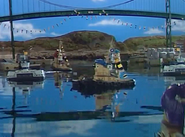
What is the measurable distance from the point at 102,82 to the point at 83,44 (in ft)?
59.1

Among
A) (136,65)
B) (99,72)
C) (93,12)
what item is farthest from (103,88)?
(136,65)

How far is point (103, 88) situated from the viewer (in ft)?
42.2

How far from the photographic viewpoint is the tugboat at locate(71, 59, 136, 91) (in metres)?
12.9

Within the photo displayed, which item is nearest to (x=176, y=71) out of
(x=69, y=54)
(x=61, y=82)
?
(x=61, y=82)

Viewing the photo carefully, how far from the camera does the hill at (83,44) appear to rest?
27500 millimetres

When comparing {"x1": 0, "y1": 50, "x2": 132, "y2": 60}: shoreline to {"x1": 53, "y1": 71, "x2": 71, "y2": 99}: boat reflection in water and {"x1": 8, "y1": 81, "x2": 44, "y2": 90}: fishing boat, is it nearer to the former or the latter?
{"x1": 53, "y1": 71, "x2": 71, "y2": 99}: boat reflection in water

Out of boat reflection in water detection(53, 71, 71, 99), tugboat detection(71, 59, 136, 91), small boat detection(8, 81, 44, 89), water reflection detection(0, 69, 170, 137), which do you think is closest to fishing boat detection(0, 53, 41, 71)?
boat reflection in water detection(53, 71, 71, 99)

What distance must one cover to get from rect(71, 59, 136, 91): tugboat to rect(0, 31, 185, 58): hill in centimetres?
1295

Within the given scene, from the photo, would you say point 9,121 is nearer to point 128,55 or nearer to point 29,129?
point 29,129

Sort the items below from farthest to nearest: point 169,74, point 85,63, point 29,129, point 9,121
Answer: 1. point 85,63
2. point 169,74
3. point 9,121
4. point 29,129

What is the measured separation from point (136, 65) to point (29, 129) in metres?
26.0

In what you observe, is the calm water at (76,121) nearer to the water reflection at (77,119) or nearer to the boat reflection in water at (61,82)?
the water reflection at (77,119)

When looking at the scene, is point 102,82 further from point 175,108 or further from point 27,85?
point 175,108

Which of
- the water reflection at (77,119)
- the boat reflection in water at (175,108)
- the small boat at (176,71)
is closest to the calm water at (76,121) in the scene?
the water reflection at (77,119)
